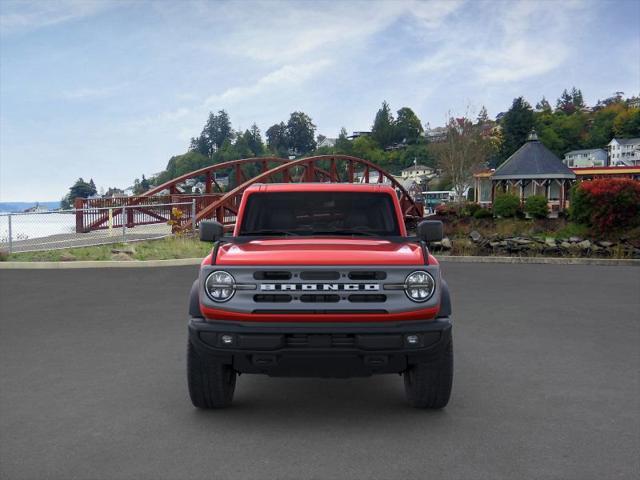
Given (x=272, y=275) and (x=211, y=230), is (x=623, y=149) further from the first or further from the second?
(x=272, y=275)

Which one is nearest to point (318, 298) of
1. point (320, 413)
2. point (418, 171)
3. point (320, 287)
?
point (320, 287)

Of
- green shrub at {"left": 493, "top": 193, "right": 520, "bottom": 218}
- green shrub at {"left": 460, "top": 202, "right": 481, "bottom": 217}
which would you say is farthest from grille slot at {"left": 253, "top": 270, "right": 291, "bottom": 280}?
green shrub at {"left": 460, "top": 202, "right": 481, "bottom": 217}

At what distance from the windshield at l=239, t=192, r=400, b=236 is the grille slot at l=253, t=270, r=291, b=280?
1.18 meters

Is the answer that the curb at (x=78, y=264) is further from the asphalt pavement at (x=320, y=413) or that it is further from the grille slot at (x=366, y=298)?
the grille slot at (x=366, y=298)

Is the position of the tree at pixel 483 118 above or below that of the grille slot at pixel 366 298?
above

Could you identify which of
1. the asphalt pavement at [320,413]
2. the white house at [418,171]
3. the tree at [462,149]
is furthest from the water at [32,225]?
the white house at [418,171]

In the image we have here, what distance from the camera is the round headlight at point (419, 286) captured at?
470 cm

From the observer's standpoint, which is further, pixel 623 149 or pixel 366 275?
pixel 623 149

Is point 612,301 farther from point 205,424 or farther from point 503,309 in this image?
point 205,424

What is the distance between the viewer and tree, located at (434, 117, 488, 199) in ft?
265

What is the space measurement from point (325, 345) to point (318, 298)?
364mm

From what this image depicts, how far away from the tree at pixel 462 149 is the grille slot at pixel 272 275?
7795cm

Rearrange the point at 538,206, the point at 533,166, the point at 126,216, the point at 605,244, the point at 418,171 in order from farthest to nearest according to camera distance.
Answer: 1. the point at 418,171
2. the point at 533,166
3. the point at 538,206
4. the point at 126,216
5. the point at 605,244

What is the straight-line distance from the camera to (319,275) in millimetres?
4680
